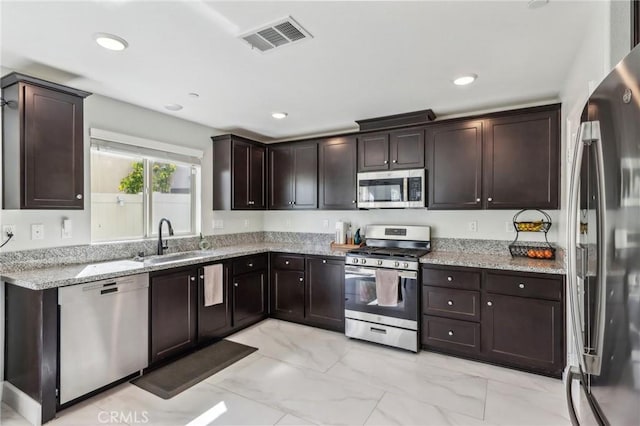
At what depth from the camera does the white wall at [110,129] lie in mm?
2547

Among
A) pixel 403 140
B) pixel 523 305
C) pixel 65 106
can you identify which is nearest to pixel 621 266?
pixel 523 305

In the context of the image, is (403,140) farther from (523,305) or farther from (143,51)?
(143,51)

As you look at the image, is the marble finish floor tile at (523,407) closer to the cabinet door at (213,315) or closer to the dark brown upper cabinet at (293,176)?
the cabinet door at (213,315)

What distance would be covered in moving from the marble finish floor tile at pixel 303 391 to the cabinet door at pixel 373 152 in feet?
7.50

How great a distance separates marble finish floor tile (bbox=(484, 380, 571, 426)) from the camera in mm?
2148

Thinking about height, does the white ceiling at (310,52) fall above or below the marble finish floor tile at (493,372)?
above

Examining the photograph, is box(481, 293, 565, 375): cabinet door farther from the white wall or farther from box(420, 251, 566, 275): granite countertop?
the white wall

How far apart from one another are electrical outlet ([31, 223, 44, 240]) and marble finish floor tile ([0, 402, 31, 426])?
1.22 meters

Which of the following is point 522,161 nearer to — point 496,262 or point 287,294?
point 496,262

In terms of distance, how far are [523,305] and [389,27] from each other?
2468mm

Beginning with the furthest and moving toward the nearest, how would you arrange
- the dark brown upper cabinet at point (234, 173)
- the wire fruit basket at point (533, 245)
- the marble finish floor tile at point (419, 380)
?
the dark brown upper cabinet at point (234, 173)
the wire fruit basket at point (533, 245)
the marble finish floor tile at point (419, 380)

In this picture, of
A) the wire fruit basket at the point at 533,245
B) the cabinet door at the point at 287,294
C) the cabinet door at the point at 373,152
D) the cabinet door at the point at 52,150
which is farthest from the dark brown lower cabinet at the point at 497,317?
the cabinet door at the point at 52,150

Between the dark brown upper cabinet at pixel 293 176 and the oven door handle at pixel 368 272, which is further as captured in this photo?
the dark brown upper cabinet at pixel 293 176

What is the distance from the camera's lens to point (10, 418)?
220 cm
